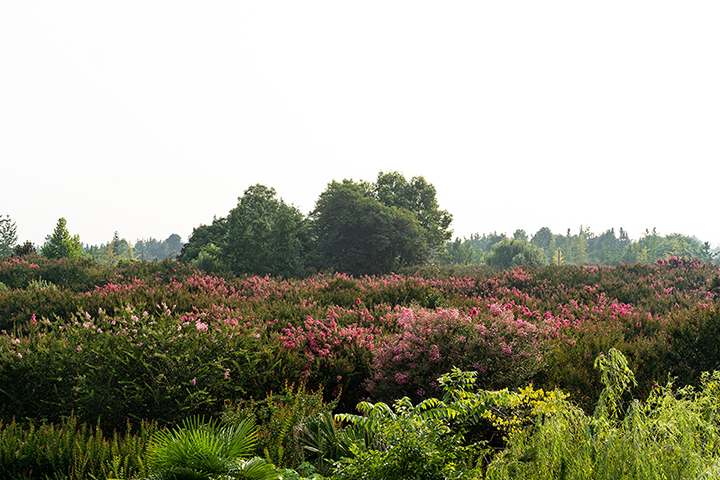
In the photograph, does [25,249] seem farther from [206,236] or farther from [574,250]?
[574,250]

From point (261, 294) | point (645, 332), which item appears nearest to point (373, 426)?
point (645, 332)

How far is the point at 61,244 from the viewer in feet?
86.0

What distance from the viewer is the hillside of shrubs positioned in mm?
3146

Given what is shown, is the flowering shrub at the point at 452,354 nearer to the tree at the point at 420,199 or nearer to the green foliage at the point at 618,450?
the green foliage at the point at 618,450

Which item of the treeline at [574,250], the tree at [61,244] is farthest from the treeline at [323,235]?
the treeline at [574,250]

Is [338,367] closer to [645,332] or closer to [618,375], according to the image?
[618,375]

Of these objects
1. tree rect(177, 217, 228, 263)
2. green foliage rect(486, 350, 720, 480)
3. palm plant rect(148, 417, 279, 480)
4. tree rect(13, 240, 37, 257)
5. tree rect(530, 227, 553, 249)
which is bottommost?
palm plant rect(148, 417, 279, 480)

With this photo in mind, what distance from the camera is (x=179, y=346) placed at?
17.9 feet

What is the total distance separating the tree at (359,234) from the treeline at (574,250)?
740 centimetres

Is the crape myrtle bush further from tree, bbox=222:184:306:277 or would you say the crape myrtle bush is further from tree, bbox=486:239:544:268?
tree, bbox=486:239:544:268

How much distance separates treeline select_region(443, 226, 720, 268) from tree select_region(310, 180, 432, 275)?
740 centimetres

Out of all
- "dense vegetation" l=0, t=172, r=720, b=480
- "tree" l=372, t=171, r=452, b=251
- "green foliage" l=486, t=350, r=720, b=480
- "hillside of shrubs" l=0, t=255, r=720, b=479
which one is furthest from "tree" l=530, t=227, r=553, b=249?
"green foliage" l=486, t=350, r=720, b=480

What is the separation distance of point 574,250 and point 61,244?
99616 millimetres

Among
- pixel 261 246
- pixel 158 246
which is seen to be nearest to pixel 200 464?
pixel 261 246
